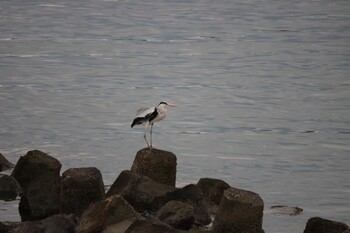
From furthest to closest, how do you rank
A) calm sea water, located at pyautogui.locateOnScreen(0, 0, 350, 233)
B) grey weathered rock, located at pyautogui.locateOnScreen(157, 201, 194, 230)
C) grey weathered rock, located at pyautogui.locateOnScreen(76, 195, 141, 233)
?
calm sea water, located at pyautogui.locateOnScreen(0, 0, 350, 233) < grey weathered rock, located at pyautogui.locateOnScreen(157, 201, 194, 230) < grey weathered rock, located at pyautogui.locateOnScreen(76, 195, 141, 233)

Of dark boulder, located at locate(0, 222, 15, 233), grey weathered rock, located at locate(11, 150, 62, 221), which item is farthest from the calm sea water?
dark boulder, located at locate(0, 222, 15, 233)

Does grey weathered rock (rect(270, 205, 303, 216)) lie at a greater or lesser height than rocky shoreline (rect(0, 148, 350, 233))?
lesser

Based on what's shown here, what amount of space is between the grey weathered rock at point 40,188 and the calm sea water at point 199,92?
1.80 feet

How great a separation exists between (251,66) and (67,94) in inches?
478

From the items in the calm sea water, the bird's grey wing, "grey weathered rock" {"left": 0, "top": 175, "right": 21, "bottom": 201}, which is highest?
the bird's grey wing

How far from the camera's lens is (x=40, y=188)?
21297 mm

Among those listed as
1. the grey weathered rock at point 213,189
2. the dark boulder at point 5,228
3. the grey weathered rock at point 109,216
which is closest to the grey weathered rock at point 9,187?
the dark boulder at point 5,228

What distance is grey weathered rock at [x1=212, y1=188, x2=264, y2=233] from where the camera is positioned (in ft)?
61.0

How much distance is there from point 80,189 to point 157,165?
153 cm

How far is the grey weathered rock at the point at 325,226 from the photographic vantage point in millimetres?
18500

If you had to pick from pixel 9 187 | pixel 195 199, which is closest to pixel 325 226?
pixel 195 199

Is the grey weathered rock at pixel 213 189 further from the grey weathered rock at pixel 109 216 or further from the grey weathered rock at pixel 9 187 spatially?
the grey weathered rock at pixel 109 216

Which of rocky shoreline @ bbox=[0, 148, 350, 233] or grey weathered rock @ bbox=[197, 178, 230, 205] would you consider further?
grey weathered rock @ bbox=[197, 178, 230, 205]

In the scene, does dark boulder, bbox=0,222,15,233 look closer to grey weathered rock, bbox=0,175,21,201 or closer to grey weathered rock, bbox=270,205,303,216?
grey weathered rock, bbox=0,175,21,201
